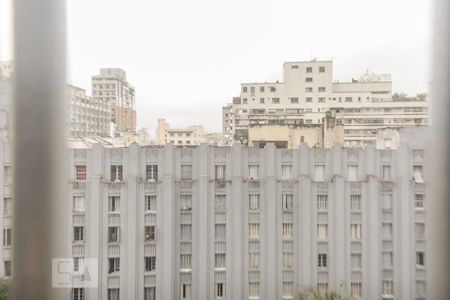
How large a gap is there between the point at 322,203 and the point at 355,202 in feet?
0.55

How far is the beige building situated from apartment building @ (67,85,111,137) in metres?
0.76

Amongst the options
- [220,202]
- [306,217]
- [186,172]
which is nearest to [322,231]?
[306,217]

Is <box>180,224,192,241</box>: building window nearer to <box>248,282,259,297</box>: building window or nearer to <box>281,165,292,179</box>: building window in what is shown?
<box>248,282,259,297</box>: building window

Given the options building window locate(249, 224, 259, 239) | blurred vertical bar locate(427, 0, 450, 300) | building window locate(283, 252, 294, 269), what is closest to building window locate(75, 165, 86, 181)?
building window locate(249, 224, 259, 239)

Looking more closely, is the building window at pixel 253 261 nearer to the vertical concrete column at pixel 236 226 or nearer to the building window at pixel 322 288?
the vertical concrete column at pixel 236 226

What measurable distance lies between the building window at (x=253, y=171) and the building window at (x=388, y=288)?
32.6 inches

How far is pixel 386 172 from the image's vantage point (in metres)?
1.88

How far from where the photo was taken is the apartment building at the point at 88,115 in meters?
1.59

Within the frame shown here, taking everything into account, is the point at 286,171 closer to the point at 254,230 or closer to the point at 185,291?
the point at 254,230

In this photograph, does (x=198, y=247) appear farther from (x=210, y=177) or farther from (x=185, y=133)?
(x=185, y=133)

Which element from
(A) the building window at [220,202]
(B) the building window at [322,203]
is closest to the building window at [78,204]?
(A) the building window at [220,202]

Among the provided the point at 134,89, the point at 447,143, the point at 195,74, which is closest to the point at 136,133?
the point at 134,89

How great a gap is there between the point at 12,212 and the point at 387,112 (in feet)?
5.45

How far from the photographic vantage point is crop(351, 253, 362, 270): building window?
74.5 inches
